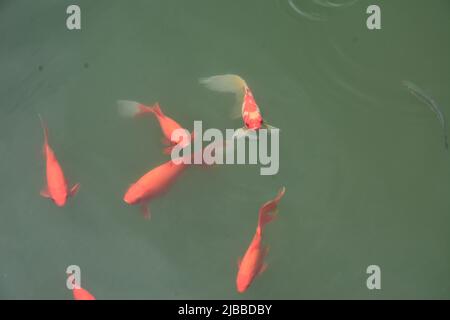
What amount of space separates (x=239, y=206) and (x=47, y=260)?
0.69 m

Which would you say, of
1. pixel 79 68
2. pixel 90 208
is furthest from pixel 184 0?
pixel 90 208

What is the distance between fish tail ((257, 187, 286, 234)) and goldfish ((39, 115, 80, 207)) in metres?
0.65

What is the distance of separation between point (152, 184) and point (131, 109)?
0.29 meters

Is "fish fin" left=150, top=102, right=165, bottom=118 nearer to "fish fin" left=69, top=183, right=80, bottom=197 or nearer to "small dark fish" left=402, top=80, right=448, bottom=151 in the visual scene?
"fish fin" left=69, top=183, right=80, bottom=197

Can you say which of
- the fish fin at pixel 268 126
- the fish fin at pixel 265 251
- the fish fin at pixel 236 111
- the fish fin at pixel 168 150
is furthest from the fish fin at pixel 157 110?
the fish fin at pixel 265 251

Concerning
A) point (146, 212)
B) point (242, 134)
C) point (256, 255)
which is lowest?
point (256, 255)

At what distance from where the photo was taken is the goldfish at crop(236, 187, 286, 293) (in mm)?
1691

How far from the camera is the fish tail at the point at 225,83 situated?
180 centimetres

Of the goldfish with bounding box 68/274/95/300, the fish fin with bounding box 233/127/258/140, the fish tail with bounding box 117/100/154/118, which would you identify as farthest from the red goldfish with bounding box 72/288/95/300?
the fish fin with bounding box 233/127/258/140

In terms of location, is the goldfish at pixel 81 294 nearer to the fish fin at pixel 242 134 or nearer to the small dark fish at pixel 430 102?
the fish fin at pixel 242 134

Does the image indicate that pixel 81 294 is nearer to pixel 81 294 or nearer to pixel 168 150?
pixel 81 294

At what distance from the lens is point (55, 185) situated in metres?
1.76

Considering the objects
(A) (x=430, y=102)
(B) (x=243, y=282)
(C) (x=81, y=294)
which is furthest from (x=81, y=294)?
(A) (x=430, y=102)

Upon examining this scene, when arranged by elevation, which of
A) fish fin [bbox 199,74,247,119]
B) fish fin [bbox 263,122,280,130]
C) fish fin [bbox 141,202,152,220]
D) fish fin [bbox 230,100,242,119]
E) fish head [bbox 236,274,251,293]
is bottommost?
fish head [bbox 236,274,251,293]
